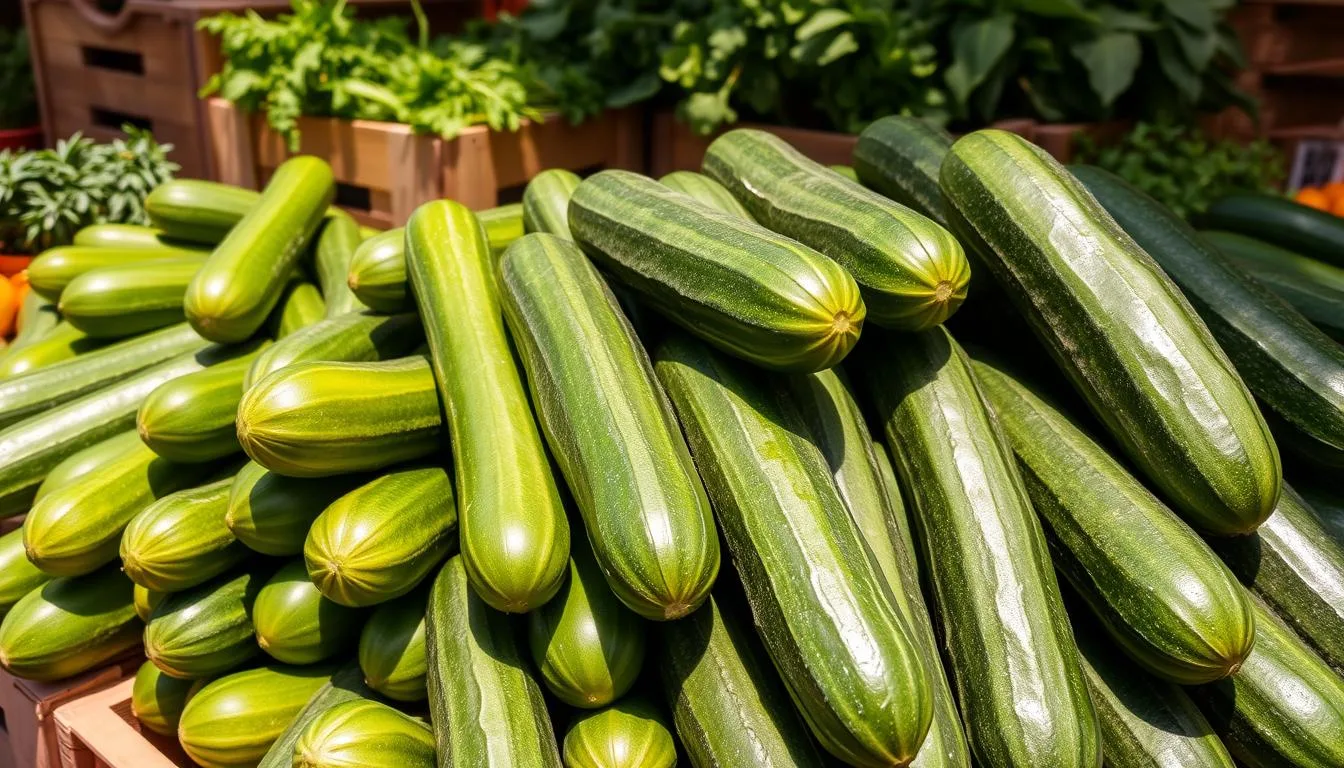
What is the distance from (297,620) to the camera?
1.49 meters

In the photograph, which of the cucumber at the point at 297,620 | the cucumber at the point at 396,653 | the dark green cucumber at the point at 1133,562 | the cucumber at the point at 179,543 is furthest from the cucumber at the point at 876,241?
the cucumber at the point at 179,543

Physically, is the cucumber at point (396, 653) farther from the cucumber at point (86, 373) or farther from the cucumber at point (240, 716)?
the cucumber at point (86, 373)

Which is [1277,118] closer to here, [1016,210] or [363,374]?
[1016,210]

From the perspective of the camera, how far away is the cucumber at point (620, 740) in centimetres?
125

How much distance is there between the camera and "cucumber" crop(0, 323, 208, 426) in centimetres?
201

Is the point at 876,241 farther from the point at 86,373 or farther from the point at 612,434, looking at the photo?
the point at 86,373

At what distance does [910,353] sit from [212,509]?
111 centimetres

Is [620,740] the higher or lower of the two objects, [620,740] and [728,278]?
the lower

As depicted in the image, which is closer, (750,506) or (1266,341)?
(750,506)

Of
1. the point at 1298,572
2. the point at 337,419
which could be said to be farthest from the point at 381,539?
the point at 1298,572

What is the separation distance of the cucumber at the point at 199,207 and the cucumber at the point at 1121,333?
5.84ft

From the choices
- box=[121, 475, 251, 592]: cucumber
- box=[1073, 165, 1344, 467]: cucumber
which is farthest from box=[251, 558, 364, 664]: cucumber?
box=[1073, 165, 1344, 467]: cucumber

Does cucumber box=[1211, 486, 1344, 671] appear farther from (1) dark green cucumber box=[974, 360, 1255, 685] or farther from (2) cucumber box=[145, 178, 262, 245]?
(2) cucumber box=[145, 178, 262, 245]

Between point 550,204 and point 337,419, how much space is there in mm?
661
